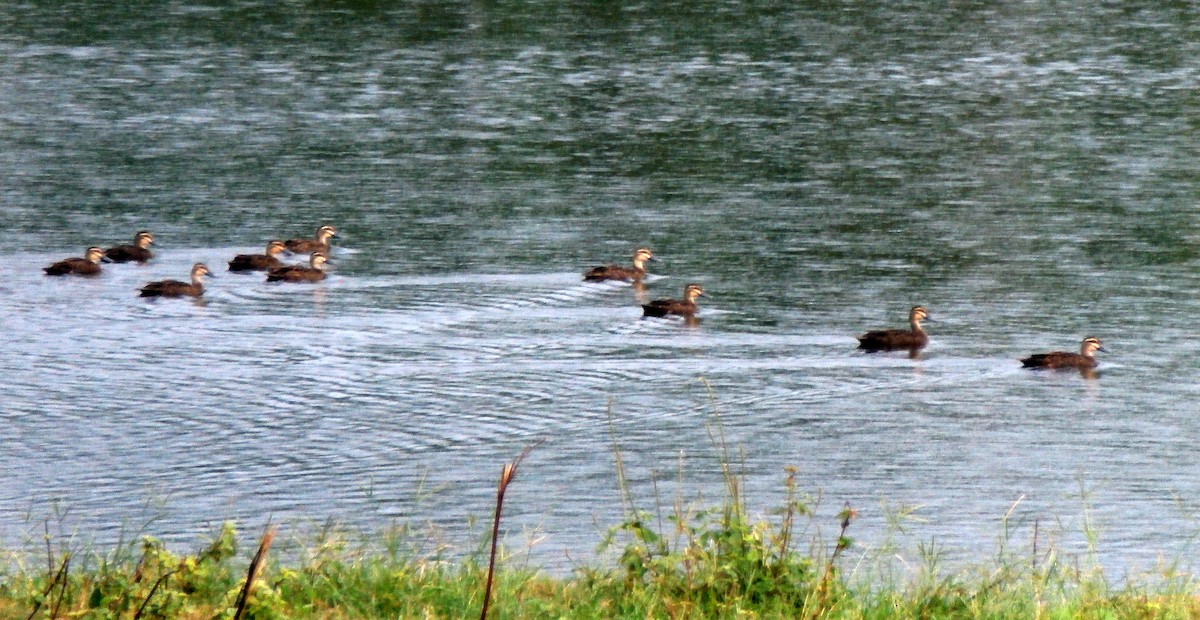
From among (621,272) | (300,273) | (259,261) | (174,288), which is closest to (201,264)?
(259,261)

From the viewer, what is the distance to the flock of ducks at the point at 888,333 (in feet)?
55.2

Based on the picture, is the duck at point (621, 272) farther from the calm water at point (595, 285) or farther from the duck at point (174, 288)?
the duck at point (174, 288)

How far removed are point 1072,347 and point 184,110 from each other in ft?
69.2

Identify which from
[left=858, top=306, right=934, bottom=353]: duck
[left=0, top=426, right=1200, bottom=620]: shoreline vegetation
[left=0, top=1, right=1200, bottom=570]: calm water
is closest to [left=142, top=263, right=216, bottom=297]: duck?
[left=0, top=1, right=1200, bottom=570]: calm water

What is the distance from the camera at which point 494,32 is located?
45.1 m

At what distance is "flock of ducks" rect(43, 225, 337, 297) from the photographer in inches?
801

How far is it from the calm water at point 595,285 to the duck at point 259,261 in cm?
27

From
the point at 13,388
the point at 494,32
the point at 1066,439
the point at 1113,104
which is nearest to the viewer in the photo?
the point at 1066,439

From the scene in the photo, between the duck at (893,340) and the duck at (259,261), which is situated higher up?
the duck at (893,340)

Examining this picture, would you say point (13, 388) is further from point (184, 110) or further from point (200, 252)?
point (184, 110)

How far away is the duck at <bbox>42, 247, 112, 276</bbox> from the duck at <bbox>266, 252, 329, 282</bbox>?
187cm

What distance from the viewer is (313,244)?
22.0 m

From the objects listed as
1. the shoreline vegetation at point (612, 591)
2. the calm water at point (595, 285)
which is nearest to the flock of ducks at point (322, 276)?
the calm water at point (595, 285)

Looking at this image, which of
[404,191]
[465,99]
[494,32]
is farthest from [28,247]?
[494,32]
